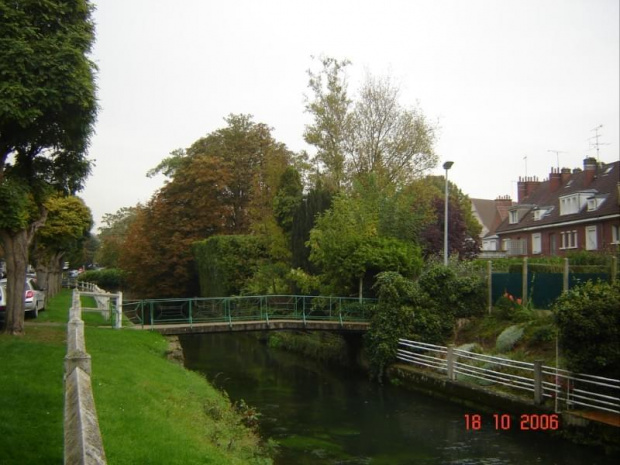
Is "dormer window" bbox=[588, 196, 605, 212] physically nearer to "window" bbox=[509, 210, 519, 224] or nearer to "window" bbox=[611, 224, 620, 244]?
"window" bbox=[611, 224, 620, 244]

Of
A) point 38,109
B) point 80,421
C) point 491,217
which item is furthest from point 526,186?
point 80,421

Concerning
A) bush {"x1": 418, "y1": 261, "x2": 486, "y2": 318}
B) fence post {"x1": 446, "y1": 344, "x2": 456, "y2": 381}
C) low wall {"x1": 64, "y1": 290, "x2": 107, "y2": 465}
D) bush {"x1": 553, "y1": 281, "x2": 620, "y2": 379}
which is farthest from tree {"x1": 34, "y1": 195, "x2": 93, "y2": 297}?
low wall {"x1": 64, "y1": 290, "x2": 107, "y2": 465}

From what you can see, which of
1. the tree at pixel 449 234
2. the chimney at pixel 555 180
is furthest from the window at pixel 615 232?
the chimney at pixel 555 180

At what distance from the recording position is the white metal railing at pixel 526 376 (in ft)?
42.0

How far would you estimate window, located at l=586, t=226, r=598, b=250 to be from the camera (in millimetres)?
36781

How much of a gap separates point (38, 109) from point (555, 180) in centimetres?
4024

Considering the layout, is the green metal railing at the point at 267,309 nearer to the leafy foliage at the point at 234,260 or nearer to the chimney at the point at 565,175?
the leafy foliage at the point at 234,260

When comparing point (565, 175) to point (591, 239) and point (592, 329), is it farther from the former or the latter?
point (592, 329)

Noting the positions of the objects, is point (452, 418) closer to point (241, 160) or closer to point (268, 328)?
point (268, 328)

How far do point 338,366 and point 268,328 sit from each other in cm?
454

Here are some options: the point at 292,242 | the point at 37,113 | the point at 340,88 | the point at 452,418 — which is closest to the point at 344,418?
the point at 452,418

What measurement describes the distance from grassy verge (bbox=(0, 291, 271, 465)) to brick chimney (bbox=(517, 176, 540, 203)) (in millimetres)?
41722

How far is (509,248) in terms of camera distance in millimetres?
47094
